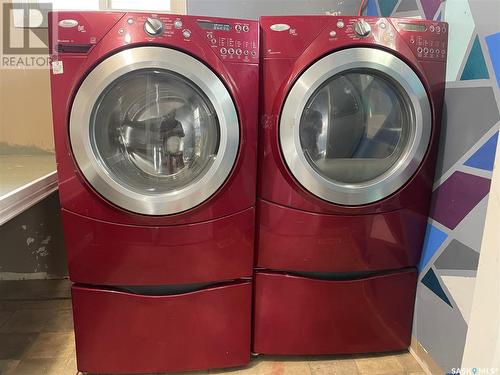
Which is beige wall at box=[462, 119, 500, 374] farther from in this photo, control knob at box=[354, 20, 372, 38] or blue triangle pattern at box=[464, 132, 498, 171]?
control knob at box=[354, 20, 372, 38]

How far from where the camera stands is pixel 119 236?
48.4 inches

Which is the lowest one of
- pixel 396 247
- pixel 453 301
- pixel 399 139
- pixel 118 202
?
pixel 453 301

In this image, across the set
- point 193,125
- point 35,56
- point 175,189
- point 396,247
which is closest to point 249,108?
point 193,125

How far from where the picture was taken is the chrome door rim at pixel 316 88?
1.20m

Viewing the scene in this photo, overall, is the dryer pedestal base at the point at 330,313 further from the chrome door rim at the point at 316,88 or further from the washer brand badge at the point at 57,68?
the washer brand badge at the point at 57,68

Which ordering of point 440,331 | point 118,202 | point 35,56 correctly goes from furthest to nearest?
point 35,56
point 440,331
point 118,202

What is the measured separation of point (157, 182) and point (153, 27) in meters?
0.45

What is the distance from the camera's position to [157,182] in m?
1.24

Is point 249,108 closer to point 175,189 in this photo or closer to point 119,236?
point 175,189

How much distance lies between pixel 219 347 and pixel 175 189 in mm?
577

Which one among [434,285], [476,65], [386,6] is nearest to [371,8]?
[386,6]

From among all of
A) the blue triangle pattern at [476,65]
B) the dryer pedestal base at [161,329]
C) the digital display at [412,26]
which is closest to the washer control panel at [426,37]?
the digital display at [412,26]

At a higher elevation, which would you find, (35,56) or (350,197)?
(35,56)

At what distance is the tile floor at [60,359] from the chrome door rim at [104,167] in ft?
2.15
